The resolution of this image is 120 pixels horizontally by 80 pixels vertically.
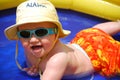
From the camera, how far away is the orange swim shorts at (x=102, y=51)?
1471mm

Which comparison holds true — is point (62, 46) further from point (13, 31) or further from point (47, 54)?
point (13, 31)

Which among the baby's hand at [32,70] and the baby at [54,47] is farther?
the baby's hand at [32,70]

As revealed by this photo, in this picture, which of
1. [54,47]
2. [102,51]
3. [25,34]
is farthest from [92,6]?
[25,34]

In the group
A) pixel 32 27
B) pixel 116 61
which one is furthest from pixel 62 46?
pixel 116 61

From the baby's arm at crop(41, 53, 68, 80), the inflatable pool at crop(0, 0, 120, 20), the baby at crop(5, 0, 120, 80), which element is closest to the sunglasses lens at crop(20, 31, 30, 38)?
the baby at crop(5, 0, 120, 80)

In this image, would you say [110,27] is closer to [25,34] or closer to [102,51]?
[102,51]

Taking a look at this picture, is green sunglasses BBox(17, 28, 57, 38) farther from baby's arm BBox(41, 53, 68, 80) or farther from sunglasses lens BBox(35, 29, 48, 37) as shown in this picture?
baby's arm BBox(41, 53, 68, 80)

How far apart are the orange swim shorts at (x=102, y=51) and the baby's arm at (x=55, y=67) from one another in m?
0.24

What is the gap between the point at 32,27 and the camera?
1.23 meters

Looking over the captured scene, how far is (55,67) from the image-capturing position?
4.15 feet

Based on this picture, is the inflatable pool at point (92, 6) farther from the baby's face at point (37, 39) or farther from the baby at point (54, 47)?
the baby's face at point (37, 39)

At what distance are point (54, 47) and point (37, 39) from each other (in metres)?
0.12

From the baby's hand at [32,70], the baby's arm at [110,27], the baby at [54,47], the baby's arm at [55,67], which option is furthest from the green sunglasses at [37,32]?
the baby's arm at [110,27]

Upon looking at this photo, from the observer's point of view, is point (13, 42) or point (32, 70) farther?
point (13, 42)
